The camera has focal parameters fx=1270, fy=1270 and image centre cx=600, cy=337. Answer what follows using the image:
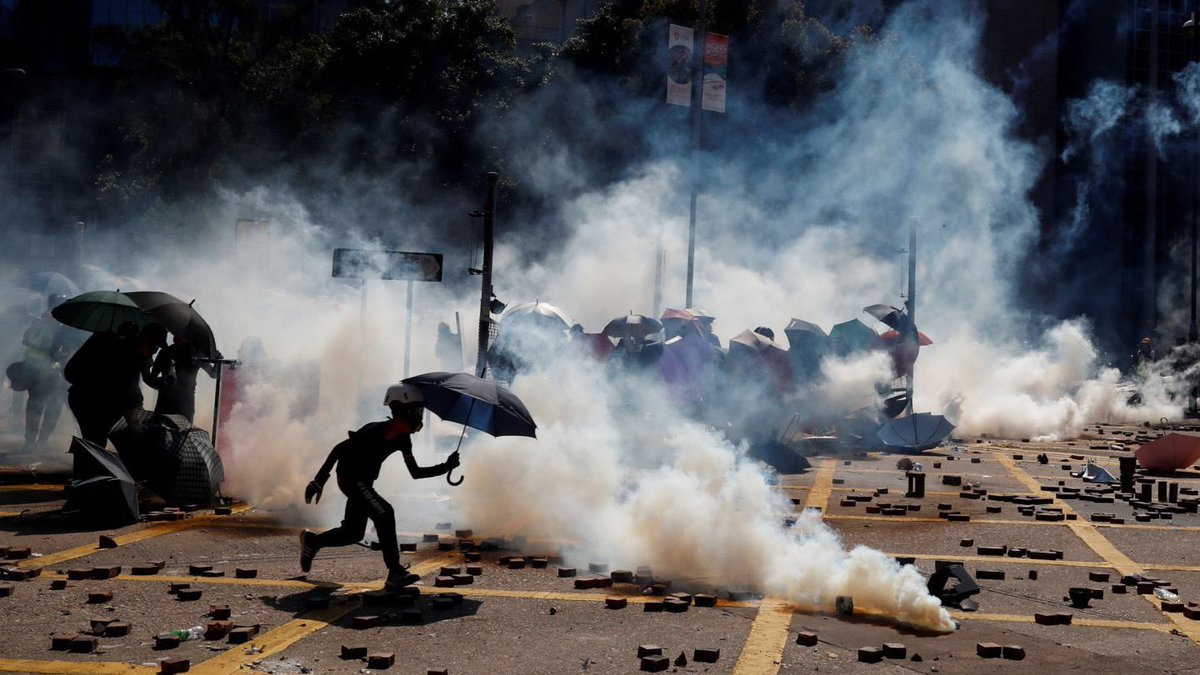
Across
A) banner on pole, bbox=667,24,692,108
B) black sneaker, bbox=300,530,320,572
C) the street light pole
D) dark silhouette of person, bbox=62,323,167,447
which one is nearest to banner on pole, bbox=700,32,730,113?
banner on pole, bbox=667,24,692,108

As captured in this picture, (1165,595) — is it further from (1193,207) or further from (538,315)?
(1193,207)

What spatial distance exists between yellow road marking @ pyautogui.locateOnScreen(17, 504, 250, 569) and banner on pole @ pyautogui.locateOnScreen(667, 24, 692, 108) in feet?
57.4

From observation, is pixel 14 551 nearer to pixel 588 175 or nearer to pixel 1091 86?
pixel 588 175

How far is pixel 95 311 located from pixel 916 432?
12.2 m

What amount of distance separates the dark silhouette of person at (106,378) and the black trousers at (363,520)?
386 centimetres

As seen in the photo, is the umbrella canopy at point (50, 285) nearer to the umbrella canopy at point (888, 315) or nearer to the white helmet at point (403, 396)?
the white helmet at point (403, 396)

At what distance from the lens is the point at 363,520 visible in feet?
26.1

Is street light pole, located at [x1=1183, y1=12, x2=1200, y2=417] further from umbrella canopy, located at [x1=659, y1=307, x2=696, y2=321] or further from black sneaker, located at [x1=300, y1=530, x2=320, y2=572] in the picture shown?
black sneaker, located at [x1=300, y1=530, x2=320, y2=572]

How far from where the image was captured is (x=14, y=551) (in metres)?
8.48

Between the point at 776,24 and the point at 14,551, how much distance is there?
2756 cm

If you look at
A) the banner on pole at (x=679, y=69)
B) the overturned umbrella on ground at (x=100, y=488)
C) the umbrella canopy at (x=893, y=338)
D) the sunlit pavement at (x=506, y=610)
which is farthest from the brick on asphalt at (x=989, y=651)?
the banner on pole at (x=679, y=69)

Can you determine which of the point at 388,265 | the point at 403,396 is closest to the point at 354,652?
the point at 403,396

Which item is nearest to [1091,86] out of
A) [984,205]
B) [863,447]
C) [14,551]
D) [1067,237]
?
[1067,237]

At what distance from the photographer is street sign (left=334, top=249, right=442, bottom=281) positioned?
12.9 metres
